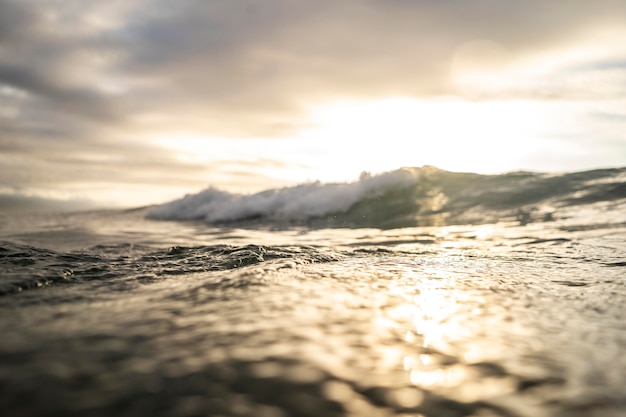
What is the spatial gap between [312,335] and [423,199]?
956 centimetres

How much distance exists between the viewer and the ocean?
0.98m

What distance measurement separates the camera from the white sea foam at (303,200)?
11156 millimetres

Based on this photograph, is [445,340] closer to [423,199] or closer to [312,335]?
[312,335]

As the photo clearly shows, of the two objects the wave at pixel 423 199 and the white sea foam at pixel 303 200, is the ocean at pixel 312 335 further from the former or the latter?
the white sea foam at pixel 303 200

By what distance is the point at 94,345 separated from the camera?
127cm

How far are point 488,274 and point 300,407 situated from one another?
195cm

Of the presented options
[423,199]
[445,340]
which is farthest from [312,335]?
[423,199]

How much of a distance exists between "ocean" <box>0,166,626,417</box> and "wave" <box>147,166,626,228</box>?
535 centimetres

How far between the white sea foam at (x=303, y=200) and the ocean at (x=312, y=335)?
25.3ft

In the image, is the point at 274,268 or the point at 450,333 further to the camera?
the point at 274,268

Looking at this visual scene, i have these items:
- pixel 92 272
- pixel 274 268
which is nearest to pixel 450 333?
pixel 274 268

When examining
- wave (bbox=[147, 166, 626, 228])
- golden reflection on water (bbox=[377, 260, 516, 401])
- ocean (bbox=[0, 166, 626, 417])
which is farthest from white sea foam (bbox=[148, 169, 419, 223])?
golden reflection on water (bbox=[377, 260, 516, 401])

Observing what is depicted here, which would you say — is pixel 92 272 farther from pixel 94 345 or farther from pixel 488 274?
pixel 488 274

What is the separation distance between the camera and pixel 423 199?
10.5 m
